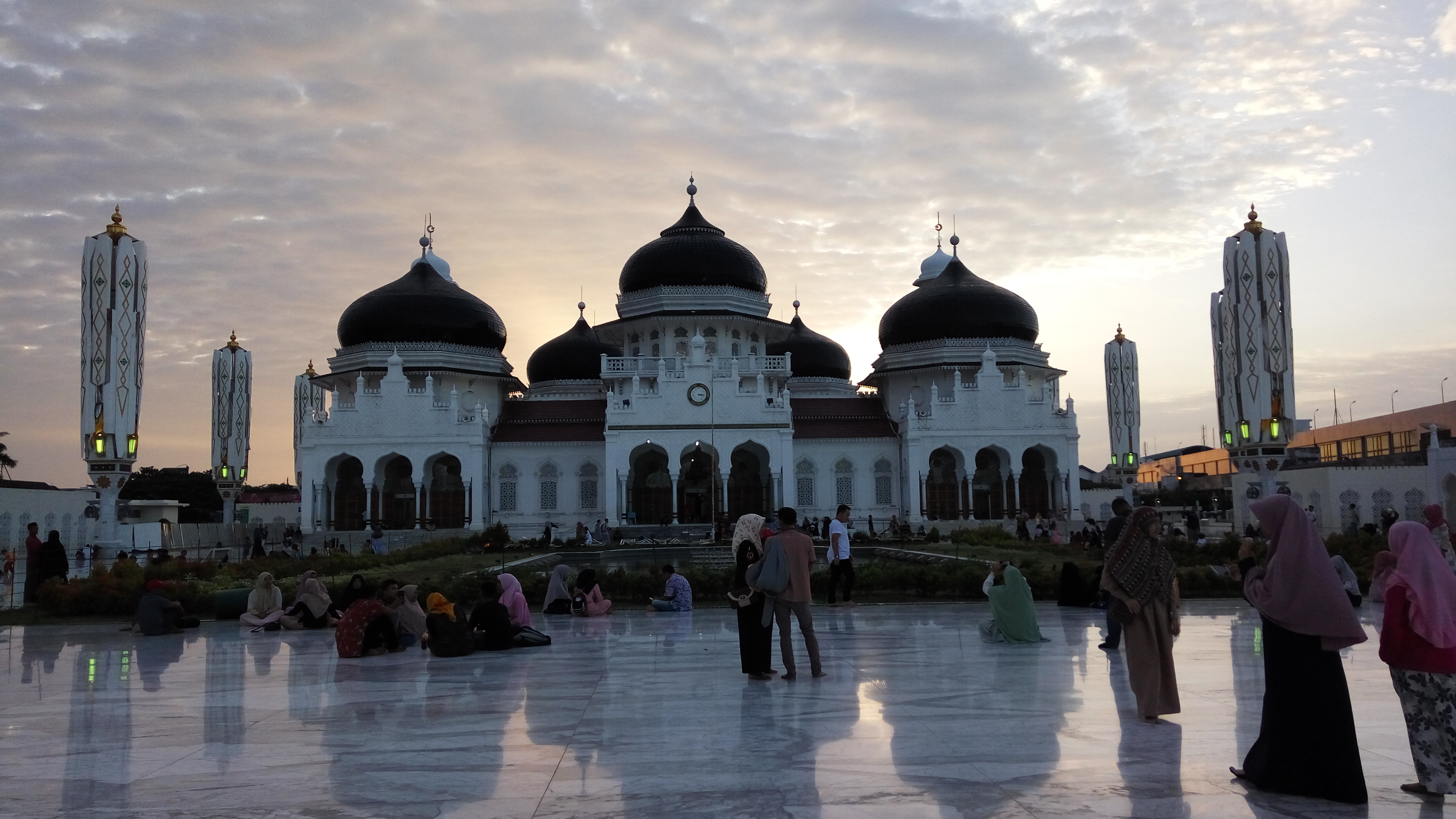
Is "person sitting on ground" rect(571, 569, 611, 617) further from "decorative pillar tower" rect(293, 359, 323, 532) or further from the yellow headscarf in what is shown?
"decorative pillar tower" rect(293, 359, 323, 532)

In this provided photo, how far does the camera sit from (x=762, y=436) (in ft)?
133

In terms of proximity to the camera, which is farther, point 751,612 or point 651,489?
point 651,489

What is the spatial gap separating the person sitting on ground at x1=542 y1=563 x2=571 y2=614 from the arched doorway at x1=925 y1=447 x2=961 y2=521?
27.1m

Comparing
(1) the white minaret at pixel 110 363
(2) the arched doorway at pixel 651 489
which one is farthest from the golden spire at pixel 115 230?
(2) the arched doorway at pixel 651 489

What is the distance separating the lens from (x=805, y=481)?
4209cm

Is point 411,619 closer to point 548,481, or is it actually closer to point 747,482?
point 548,481

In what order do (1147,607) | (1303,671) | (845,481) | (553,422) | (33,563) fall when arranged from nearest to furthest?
1. (1303,671)
2. (1147,607)
3. (33,563)
4. (845,481)
5. (553,422)

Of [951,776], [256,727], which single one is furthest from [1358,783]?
[256,727]

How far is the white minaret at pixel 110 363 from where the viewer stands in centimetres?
3128

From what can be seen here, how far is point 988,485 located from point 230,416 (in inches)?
1188

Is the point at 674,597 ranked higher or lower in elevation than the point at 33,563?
lower

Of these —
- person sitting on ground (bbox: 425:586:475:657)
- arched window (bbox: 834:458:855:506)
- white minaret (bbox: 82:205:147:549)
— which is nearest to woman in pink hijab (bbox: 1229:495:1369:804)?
person sitting on ground (bbox: 425:586:475:657)

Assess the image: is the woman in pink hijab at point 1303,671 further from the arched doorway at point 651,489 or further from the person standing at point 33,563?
the arched doorway at point 651,489

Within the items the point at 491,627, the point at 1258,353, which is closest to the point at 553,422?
the point at 1258,353
